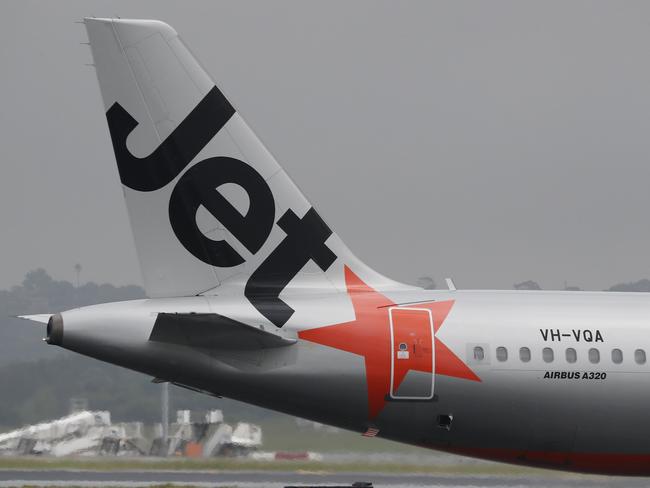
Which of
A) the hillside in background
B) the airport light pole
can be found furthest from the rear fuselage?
the hillside in background

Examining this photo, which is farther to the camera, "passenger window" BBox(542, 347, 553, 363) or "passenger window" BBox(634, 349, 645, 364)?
"passenger window" BBox(634, 349, 645, 364)

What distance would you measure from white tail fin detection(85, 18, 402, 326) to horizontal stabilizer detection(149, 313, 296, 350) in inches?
22.7

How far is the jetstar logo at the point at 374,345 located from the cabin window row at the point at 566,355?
417 millimetres

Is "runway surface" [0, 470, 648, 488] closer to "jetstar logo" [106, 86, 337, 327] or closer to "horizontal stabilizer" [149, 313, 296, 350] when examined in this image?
A: "jetstar logo" [106, 86, 337, 327]

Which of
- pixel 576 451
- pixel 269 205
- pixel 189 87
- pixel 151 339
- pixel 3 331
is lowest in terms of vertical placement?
pixel 576 451

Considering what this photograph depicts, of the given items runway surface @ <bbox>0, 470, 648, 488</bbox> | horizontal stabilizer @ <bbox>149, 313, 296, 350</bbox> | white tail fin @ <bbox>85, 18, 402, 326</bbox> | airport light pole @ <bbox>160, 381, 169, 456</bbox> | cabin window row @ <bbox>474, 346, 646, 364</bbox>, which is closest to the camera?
horizontal stabilizer @ <bbox>149, 313, 296, 350</bbox>

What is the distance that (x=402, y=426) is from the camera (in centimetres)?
2109

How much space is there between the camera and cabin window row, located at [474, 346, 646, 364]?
21.2 meters

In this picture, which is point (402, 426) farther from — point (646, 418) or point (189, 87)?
point (189, 87)

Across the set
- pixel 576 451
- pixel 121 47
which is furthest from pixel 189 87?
pixel 576 451

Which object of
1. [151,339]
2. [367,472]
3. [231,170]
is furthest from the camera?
[367,472]

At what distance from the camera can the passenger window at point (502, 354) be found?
21281 millimetres

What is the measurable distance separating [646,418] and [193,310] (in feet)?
27.5

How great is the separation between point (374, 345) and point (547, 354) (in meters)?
3.17
